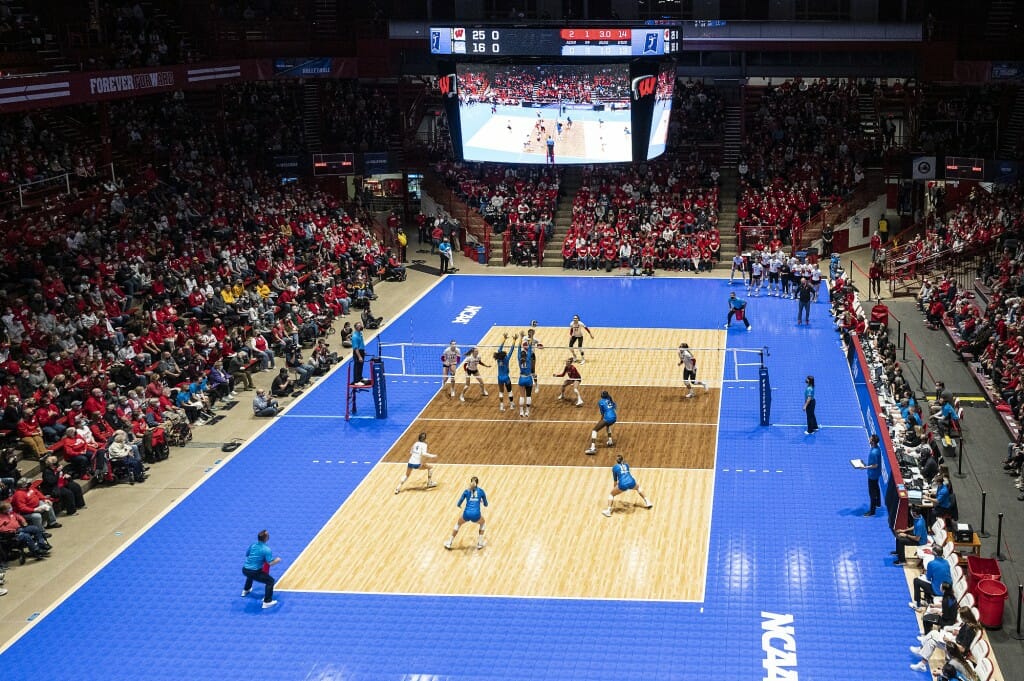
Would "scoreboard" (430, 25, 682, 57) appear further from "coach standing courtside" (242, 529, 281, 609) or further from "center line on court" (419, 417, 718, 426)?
"coach standing courtside" (242, 529, 281, 609)

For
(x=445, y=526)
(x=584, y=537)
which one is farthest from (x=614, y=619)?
(x=445, y=526)

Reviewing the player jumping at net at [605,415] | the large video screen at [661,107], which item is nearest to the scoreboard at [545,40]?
the large video screen at [661,107]

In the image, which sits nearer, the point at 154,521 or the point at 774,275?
the point at 154,521

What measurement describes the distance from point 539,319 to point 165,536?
19.8 m

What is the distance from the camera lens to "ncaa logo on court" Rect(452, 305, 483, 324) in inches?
1643

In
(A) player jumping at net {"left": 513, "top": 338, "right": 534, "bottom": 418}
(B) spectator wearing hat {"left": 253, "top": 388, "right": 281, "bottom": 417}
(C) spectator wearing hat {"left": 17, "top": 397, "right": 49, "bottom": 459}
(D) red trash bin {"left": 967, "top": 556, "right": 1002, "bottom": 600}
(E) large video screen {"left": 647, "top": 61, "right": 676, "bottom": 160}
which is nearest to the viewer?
(D) red trash bin {"left": 967, "top": 556, "right": 1002, "bottom": 600}

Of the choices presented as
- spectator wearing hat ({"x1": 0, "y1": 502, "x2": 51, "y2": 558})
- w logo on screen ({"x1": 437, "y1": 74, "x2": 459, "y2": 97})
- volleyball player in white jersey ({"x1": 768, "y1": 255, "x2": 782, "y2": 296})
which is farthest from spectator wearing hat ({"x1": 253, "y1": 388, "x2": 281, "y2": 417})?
volleyball player in white jersey ({"x1": 768, "y1": 255, "x2": 782, "y2": 296})

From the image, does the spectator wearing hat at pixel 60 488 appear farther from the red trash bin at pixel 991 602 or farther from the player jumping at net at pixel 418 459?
the red trash bin at pixel 991 602

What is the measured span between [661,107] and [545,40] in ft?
20.3

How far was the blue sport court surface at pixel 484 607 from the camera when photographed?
1923cm

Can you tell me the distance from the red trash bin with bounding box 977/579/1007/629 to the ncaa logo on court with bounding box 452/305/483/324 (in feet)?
78.9

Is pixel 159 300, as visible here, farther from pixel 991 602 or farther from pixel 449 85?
pixel 991 602

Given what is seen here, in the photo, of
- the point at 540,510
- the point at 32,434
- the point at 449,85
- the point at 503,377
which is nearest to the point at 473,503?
the point at 540,510

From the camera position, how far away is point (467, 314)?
4281 centimetres
